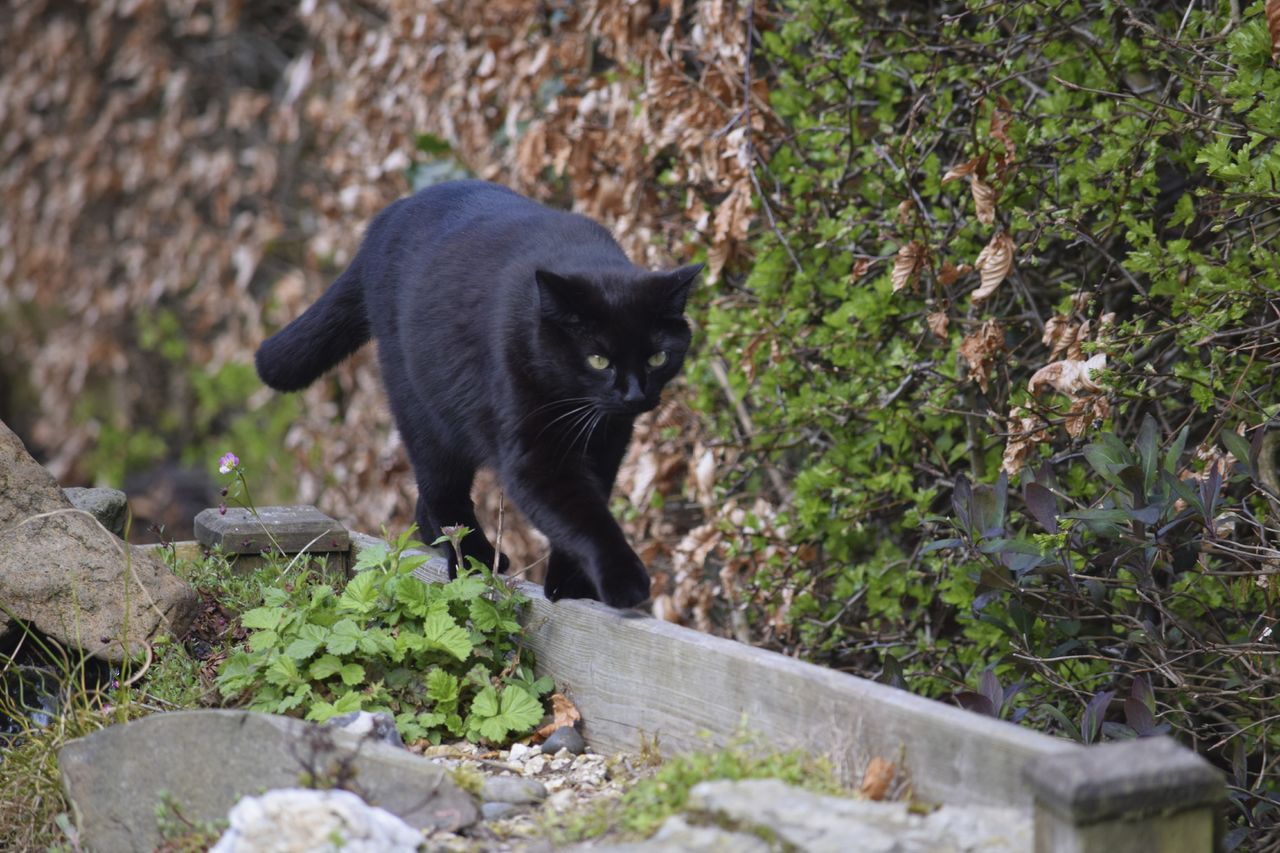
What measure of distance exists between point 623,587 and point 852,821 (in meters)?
0.87

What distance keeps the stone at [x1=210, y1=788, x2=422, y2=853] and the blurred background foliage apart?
102 cm

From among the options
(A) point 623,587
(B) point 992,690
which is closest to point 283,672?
(A) point 623,587

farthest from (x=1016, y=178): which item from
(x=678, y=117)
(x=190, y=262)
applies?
(x=190, y=262)

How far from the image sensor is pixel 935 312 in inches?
111

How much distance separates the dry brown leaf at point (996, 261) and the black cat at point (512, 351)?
57 centimetres

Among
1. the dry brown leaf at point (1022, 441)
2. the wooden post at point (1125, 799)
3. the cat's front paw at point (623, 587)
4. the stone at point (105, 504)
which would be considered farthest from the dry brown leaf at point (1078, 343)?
the stone at point (105, 504)

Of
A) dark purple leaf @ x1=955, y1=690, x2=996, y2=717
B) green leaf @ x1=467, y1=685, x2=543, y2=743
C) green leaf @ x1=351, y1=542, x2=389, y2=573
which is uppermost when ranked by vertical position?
green leaf @ x1=351, y1=542, x2=389, y2=573

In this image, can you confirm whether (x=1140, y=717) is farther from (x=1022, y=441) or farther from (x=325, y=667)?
(x=325, y=667)

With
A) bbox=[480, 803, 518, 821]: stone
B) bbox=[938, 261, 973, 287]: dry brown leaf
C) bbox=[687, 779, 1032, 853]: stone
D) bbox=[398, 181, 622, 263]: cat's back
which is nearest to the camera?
bbox=[687, 779, 1032, 853]: stone

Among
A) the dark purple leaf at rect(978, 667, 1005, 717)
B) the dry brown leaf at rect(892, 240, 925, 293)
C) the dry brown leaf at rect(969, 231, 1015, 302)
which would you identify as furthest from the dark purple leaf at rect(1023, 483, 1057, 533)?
the dry brown leaf at rect(892, 240, 925, 293)

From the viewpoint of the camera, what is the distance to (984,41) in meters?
2.74

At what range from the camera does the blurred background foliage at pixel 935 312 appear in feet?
7.47

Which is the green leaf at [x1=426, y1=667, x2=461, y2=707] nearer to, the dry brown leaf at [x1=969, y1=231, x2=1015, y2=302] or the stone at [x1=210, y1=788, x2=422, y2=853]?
the stone at [x1=210, y1=788, x2=422, y2=853]

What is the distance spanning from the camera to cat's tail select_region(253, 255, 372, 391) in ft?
10.4
